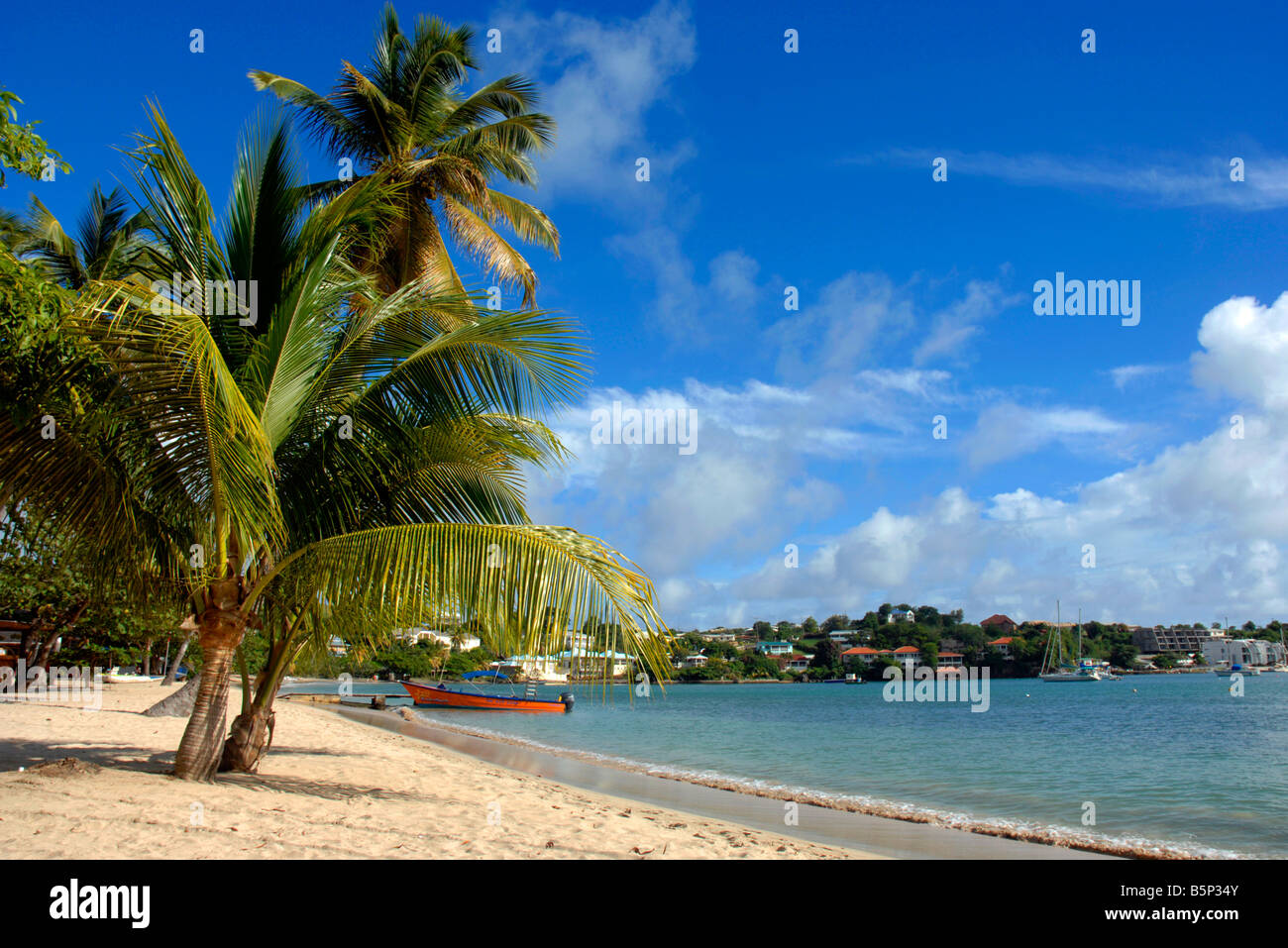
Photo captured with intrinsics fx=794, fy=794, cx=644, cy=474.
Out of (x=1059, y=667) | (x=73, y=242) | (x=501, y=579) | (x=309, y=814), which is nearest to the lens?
(x=501, y=579)

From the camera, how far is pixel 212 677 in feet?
25.5

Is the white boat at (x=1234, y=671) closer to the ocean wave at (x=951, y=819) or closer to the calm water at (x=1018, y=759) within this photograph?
the calm water at (x=1018, y=759)

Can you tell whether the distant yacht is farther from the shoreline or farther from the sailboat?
the shoreline

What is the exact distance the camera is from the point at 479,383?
817cm

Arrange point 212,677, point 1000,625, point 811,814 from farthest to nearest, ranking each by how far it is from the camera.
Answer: point 1000,625
point 811,814
point 212,677

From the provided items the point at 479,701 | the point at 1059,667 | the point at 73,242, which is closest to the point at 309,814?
the point at 73,242

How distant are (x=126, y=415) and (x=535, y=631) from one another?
3.85m

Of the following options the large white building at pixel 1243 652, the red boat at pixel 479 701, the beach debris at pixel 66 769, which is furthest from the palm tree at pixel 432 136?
the large white building at pixel 1243 652

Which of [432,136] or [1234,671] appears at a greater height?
[432,136]

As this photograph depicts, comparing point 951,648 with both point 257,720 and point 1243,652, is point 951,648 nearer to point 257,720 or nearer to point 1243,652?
point 1243,652

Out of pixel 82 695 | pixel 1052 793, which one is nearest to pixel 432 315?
pixel 1052 793

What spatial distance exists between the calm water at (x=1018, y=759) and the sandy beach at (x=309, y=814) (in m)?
2.31

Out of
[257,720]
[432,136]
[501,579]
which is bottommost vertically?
[257,720]

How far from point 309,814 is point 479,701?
32799 mm
